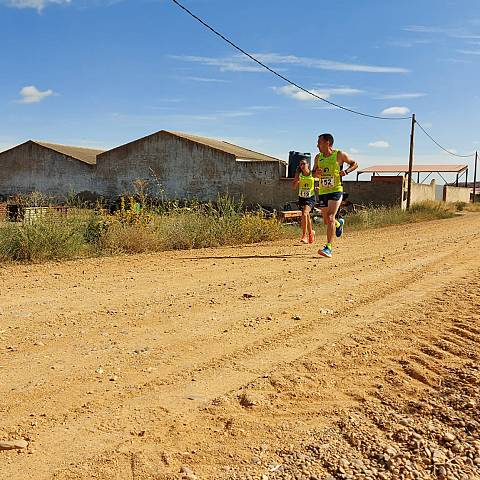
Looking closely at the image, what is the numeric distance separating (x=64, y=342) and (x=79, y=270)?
9.38 feet

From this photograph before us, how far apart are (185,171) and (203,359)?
111 ft

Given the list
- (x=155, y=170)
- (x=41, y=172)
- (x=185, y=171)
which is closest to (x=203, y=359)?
(x=185, y=171)

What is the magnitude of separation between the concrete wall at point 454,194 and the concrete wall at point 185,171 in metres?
17.4

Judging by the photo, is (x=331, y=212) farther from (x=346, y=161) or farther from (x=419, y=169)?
(x=419, y=169)

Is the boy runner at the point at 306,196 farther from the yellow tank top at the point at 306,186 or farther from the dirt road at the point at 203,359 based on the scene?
the dirt road at the point at 203,359

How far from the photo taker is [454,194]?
47.1 metres

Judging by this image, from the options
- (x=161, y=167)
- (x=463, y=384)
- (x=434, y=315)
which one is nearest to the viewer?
(x=463, y=384)

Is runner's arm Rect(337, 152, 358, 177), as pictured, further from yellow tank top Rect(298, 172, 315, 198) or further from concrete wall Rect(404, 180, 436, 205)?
concrete wall Rect(404, 180, 436, 205)

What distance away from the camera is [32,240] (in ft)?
24.2

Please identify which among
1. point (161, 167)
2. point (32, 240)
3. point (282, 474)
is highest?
point (161, 167)

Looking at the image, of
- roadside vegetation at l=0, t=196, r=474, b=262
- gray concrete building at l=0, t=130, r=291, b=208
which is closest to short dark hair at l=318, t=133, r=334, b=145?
roadside vegetation at l=0, t=196, r=474, b=262

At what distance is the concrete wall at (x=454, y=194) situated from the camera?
43.8 m

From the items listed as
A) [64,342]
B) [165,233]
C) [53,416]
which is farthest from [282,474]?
[165,233]

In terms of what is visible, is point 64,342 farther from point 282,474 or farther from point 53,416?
point 282,474
